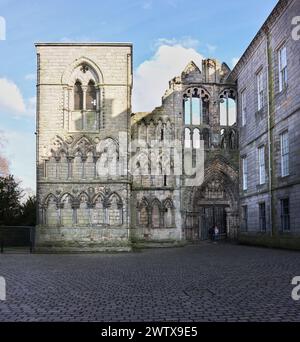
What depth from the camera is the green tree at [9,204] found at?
29.9m

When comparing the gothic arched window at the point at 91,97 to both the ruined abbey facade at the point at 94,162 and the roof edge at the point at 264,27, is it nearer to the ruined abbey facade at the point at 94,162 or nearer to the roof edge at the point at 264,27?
the ruined abbey facade at the point at 94,162

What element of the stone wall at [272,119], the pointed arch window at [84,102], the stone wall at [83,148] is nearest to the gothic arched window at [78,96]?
the pointed arch window at [84,102]

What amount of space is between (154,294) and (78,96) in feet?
60.6

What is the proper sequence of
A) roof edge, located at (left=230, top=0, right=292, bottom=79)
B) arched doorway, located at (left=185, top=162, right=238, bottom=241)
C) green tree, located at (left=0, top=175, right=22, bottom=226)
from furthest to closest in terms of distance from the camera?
green tree, located at (left=0, top=175, right=22, bottom=226)
arched doorway, located at (left=185, top=162, right=238, bottom=241)
roof edge, located at (left=230, top=0, right=292, bottom=79)

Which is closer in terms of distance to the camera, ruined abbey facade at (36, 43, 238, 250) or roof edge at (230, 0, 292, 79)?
roof edge at (230, 0, 292, 79)

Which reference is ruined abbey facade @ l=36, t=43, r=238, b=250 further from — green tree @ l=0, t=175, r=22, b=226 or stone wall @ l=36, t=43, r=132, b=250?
green tree @ l=0, t=175, r=22, b=226

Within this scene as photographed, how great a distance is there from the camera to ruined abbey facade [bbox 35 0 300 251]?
24.2m

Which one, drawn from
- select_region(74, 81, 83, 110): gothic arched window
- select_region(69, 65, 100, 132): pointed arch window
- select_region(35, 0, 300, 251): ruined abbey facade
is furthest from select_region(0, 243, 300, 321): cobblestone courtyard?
select_region(74, 81, 83, 110): gothic arched window

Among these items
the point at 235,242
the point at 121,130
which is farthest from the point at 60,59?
the point at 235,242

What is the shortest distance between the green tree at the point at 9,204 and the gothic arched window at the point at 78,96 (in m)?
8.05

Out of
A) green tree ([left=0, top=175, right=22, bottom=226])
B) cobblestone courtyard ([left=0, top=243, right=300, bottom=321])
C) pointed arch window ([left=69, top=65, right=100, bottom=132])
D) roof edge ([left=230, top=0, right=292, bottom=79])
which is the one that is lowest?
cobblestone courtyard ([left=0, top=243, right=300, bottom=321])

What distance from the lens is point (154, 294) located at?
920cm

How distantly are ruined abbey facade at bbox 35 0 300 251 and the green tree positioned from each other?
6.18 meters
